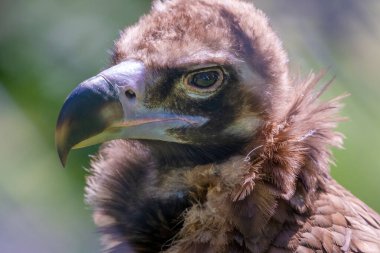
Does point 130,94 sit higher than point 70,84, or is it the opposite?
point 130,94

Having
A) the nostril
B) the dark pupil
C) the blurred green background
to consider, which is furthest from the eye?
the blurred green background

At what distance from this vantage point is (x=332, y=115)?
89.0 inches

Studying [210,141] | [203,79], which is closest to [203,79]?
[203,79]

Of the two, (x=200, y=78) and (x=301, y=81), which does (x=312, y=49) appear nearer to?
(x=301, y=81)

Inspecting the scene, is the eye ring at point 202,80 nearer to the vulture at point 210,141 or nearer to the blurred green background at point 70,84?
the vulture at point 210,141

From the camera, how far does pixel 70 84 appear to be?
274 cm

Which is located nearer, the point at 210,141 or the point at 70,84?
the point at 210,141

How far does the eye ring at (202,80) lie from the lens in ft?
6.96

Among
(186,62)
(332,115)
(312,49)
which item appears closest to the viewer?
(186,62)

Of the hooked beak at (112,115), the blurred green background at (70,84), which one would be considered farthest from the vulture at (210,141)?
the blurred green background at (70,84)

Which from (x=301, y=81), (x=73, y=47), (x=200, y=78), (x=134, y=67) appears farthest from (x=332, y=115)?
(x=73, y=47)

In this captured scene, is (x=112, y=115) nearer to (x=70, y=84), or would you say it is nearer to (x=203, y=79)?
(x=203, y=79)

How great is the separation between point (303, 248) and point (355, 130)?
34.3 inches

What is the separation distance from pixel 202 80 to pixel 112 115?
24cm
